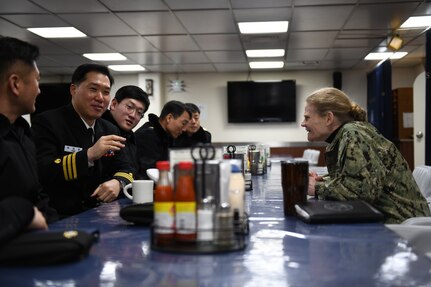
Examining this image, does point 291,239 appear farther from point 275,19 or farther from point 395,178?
point 275,19

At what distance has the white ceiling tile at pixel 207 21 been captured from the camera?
518 cm

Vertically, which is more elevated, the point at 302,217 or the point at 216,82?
the point at 216,82

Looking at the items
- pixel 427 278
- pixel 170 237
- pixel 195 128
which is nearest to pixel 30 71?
pixel 170 237

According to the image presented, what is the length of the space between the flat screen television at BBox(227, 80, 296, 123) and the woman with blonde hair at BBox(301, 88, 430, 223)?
7381mm

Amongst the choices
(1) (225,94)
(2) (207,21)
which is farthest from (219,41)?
(1) (225,94)

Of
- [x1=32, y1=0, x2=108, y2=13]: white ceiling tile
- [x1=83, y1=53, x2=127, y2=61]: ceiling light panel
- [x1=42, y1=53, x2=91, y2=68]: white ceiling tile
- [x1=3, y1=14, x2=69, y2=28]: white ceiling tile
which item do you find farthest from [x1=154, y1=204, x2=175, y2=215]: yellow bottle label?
[x1=42, y1=53, x2=91, y2=68]: white ceiling tile

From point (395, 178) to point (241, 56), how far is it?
614cm

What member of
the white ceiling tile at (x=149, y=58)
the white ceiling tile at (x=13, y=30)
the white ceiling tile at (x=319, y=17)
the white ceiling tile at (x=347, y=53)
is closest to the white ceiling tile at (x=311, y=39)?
the white ceiling tile at (x=319, y=17)

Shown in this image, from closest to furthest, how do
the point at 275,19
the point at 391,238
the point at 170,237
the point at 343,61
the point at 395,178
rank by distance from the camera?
the point at 170,237
the point at 391,238
the point at 395,178
the point at 275,19
the point at 343,61

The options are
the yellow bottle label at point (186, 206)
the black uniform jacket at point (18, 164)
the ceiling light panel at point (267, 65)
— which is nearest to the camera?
the yellow bottle label at point (186, 206)

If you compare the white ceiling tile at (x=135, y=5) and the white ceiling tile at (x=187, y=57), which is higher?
the white ceiling tile at (x=135, y=5)

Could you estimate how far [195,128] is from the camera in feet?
18.9

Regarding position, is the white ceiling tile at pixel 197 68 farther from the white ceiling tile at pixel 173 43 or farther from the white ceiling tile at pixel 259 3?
the white ceiling tile at pixel 259 3

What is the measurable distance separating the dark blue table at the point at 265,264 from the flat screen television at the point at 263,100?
846cm
